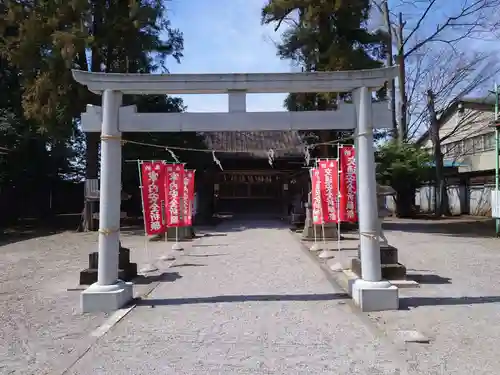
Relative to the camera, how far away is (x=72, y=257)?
499 inches

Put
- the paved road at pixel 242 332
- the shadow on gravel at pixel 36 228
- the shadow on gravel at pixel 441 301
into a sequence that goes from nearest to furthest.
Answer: the paved road at pixel 242 332, the shadow on gravel at pixel 441 301, the shadow on gravel at pixel 36 228

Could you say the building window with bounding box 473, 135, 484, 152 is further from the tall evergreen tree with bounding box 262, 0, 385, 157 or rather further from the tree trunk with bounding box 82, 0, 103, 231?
the tree trunk with bounding box 82, 0, 103, 231

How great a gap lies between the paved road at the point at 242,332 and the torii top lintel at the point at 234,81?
11.3 feet

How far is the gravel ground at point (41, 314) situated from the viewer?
4.80m

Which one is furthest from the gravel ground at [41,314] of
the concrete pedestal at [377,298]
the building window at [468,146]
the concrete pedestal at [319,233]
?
the building window at [468,146]

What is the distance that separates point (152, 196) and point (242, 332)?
550 cm

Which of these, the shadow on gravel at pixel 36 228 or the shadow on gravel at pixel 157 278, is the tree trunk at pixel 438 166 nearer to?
the shadow on gravel at pixel 36 228

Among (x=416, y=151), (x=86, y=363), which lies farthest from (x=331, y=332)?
(x=416, y=151)

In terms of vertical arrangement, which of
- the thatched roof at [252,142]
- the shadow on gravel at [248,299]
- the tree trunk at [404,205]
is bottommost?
the shadow on gravel at [248,299]

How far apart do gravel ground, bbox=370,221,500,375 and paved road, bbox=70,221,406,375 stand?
0.48 meters

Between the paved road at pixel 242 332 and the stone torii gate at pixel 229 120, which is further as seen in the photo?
the stone torii gate at pixel 229 120

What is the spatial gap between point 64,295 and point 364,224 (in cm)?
551

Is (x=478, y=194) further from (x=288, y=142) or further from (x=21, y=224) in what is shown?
(x=21, y=224)

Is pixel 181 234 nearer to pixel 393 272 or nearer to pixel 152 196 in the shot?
pixel 152 196
